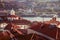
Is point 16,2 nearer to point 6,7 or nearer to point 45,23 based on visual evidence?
point 6,7

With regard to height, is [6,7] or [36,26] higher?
[6,7]

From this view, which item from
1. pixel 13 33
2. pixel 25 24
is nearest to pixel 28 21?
pixel 25 24

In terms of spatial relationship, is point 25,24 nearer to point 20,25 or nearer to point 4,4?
point 20,25

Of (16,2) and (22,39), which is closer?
(22,39)

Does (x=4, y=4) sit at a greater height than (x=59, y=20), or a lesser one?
greater

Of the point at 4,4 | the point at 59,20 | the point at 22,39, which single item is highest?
the point at 4,4

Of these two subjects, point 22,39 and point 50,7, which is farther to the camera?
point 50,7

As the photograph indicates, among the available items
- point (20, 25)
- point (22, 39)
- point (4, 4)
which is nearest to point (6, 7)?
point (4, 4)

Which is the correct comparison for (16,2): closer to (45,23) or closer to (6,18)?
(6,18)
